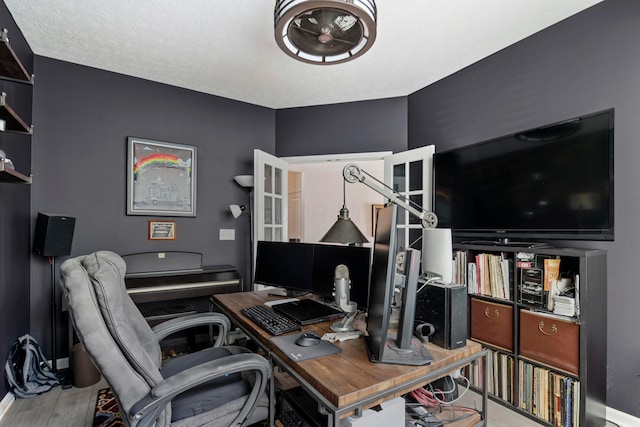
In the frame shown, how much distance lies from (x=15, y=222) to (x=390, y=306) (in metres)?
2.80

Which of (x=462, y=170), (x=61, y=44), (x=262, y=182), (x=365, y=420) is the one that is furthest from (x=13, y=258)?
(x=462, y=170)

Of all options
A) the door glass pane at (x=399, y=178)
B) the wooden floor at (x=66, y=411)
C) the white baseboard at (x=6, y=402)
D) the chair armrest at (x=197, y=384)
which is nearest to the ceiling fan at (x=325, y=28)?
the chair armrest at (x=197, y=384)

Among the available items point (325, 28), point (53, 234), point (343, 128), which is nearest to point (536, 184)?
point (325, 28)

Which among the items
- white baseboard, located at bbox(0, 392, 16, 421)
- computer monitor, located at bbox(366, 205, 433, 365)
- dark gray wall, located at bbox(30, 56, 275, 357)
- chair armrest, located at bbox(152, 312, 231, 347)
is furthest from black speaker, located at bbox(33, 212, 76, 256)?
computer monitor, located at bbox(366, 205, 433, 365)

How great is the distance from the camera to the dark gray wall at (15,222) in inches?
84.4

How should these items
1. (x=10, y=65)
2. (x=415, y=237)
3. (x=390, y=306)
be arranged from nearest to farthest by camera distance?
(x=390, y=306) → (x=10, y=65) → (x=415, y=237)

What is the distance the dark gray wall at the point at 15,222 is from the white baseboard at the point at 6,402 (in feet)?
0.14

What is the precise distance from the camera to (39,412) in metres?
2.13

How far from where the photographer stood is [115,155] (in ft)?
10.0

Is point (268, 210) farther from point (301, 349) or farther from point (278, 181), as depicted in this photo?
point (301, 349)

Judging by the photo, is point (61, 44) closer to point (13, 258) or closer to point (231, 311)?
point (13, 258)

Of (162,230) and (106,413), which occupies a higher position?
(162,230)

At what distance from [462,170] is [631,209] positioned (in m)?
1.08

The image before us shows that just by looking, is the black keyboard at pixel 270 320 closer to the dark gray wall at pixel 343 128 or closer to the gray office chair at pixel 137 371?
the gray office chair at pixel 137 371
